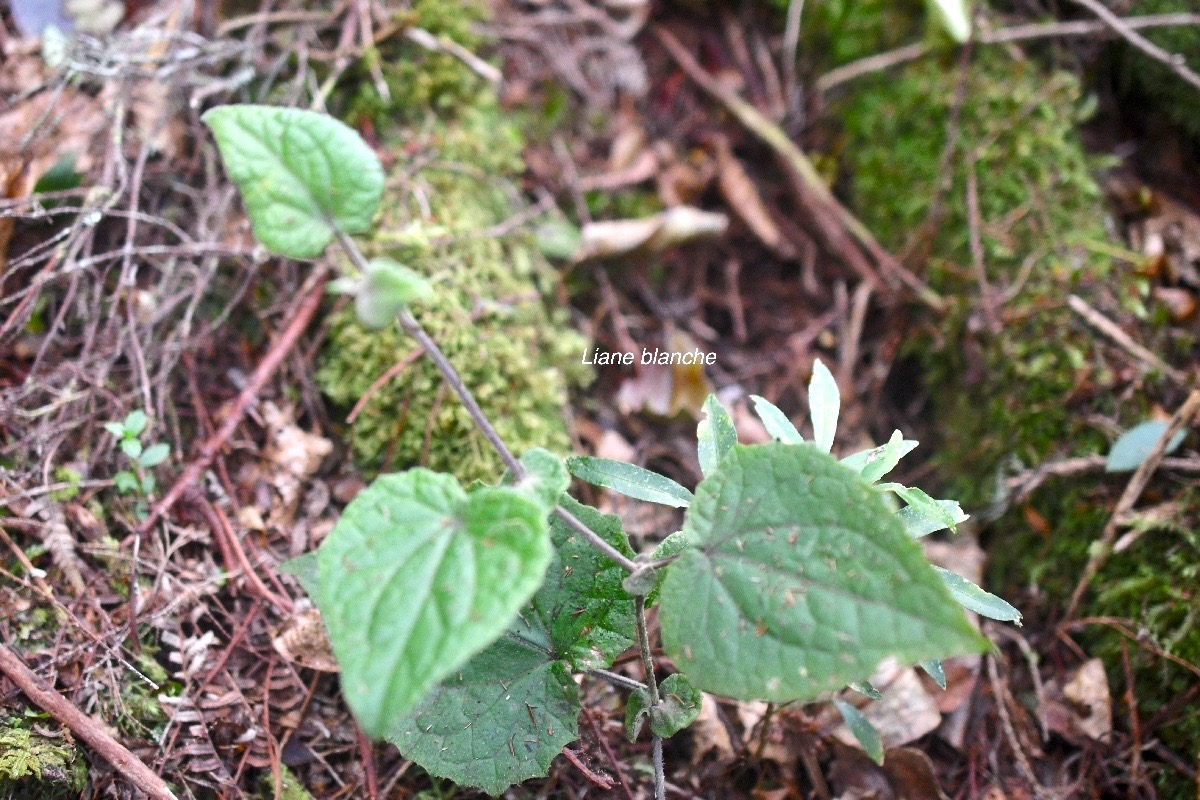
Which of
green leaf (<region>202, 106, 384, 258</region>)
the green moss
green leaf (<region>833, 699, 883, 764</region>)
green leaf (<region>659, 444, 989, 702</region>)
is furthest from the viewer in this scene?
the green moss

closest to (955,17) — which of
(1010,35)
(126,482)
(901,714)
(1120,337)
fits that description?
(1010,35)

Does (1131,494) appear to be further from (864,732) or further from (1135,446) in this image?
(864,732)

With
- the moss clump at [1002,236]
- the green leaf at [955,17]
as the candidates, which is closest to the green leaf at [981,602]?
the moss clump at [1002,236]

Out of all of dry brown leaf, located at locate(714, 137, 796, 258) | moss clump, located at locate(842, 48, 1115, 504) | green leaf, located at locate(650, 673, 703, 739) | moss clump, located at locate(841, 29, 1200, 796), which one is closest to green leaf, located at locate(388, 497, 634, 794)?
green leaf, located at locate(650, 673, 703, 739)

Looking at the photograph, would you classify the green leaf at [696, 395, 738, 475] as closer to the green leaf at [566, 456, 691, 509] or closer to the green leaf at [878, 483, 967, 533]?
the green leaf at [566, 456, 691, 509]

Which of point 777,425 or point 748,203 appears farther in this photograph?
point 748,203

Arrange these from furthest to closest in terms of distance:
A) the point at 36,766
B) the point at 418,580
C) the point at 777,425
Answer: the point at 777,425 < the point at 36,766 < the point at 418,580

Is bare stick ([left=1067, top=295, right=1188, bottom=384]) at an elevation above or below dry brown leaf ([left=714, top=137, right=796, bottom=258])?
below

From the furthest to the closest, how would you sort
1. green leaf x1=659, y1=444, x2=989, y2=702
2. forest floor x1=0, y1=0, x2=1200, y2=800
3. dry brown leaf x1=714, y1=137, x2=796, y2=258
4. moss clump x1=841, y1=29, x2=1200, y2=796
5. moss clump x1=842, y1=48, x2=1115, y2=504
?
dry brown leaf x1=714, y1=137, x2=796, y2=258, moss clump x1=842, y1=48, x2=1115, y2=504, moss clump x1=841, y1=29, x2=1200, y2=796, forest floor x1=0, y1=0, x2=1200, y2=800, green leaf x1=659, y1=444, x2=989, y2=702
